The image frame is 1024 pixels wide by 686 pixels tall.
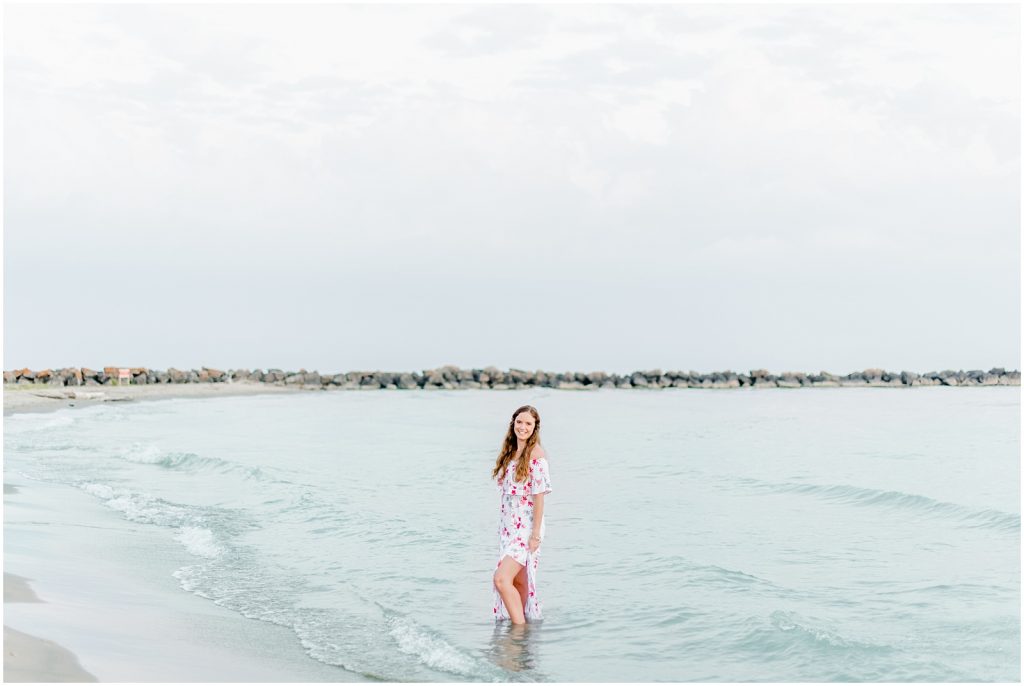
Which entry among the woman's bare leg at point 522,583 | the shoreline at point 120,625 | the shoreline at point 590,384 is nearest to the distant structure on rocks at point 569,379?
the shoreline at point 590,384

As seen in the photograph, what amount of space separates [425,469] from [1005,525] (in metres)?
9.72

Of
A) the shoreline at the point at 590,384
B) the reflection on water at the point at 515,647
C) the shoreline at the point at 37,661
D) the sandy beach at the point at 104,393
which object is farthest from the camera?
the shoreline at the point at 590,384

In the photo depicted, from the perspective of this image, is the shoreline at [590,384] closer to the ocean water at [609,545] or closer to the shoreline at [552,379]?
the shoreline at [552,379]

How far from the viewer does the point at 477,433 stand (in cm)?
2789

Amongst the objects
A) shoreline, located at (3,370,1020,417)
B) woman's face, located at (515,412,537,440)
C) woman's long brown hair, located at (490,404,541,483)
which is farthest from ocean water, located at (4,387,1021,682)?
shoreline, located at (3,370,1020,417)

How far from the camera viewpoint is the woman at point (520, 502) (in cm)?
767

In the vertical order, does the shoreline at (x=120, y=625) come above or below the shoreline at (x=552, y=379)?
below

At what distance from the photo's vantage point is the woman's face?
7.55 metres

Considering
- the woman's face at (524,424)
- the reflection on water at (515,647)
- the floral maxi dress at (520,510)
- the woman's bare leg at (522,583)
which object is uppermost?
the woman's face at (524,424)

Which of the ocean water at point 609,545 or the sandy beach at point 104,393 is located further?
the sandy beach at point 104,393

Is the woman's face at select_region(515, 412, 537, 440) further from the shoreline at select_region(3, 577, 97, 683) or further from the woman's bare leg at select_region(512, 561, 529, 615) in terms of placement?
the shoreline at select_region(3, 577, 97, 683)

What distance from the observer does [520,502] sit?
25.6 feet

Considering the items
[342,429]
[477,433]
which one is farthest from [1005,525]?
[342,429]

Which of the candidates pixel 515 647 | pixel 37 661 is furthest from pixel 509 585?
pixel 37 661
